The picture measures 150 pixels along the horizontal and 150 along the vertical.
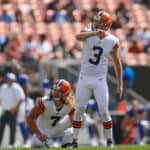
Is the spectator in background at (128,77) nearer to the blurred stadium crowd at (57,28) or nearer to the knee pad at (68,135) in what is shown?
the blurred stadium crowd at (57,28)

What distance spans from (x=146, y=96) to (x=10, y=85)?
181 inches

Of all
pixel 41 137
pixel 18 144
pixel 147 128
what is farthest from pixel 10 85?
pixel 41 137

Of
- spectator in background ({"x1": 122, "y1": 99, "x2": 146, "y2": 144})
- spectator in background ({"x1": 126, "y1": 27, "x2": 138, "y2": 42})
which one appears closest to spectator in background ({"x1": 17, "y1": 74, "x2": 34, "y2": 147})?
spectator in background ({"x1": 122, "y1": 99, "x2": 146, "y2": 144})

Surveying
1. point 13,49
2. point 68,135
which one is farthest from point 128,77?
point 68,135

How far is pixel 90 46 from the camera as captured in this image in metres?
11.6

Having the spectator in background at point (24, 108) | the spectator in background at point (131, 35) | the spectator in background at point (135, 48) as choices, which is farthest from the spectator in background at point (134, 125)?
the spectator in background at point (131, 35)

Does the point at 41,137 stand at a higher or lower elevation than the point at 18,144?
→ higher

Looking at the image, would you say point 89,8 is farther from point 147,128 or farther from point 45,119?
point 45,119

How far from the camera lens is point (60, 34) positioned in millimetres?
22188

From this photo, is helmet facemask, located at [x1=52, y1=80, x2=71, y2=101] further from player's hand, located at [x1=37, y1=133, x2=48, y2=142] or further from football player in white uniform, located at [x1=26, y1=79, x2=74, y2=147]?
player's hand, located at [x1=37, y1=133, x2=48, y2=142]

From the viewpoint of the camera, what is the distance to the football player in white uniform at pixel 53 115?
1151 centimetres

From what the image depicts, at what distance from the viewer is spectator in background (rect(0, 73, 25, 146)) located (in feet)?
53.5

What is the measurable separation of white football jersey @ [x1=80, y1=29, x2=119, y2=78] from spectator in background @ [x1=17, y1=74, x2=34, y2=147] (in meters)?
4.96

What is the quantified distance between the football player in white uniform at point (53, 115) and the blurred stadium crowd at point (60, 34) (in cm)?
441
